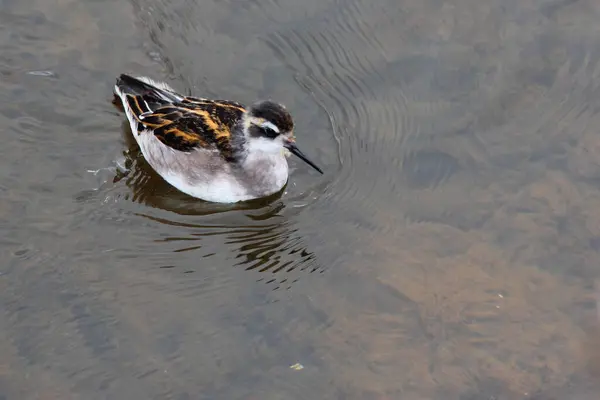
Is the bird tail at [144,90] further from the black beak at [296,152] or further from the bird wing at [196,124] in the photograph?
the black beak at [296,152]

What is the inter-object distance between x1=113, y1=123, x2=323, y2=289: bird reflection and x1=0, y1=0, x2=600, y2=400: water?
0.09 ft

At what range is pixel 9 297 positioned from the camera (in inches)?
342

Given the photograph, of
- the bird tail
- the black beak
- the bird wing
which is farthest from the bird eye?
the bird tail

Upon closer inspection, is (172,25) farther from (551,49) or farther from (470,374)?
(470,374)

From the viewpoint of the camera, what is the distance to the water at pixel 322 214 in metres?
8.29

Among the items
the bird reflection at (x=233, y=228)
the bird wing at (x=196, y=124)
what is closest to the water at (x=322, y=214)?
the bird reflection at (x=233, y=228)

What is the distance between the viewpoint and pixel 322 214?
10055mm

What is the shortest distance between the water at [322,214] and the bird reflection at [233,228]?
0.03 m

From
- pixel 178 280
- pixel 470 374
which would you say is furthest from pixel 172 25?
pixel 470 374

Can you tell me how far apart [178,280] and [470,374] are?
287 centimetres

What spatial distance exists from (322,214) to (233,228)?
952mm

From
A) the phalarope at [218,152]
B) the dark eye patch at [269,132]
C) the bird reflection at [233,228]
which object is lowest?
the bird reflection at [233,228]

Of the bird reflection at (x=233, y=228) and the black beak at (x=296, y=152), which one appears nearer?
the bird reflection at (x=233, y=228)

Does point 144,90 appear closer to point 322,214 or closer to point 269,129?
point 269,129
